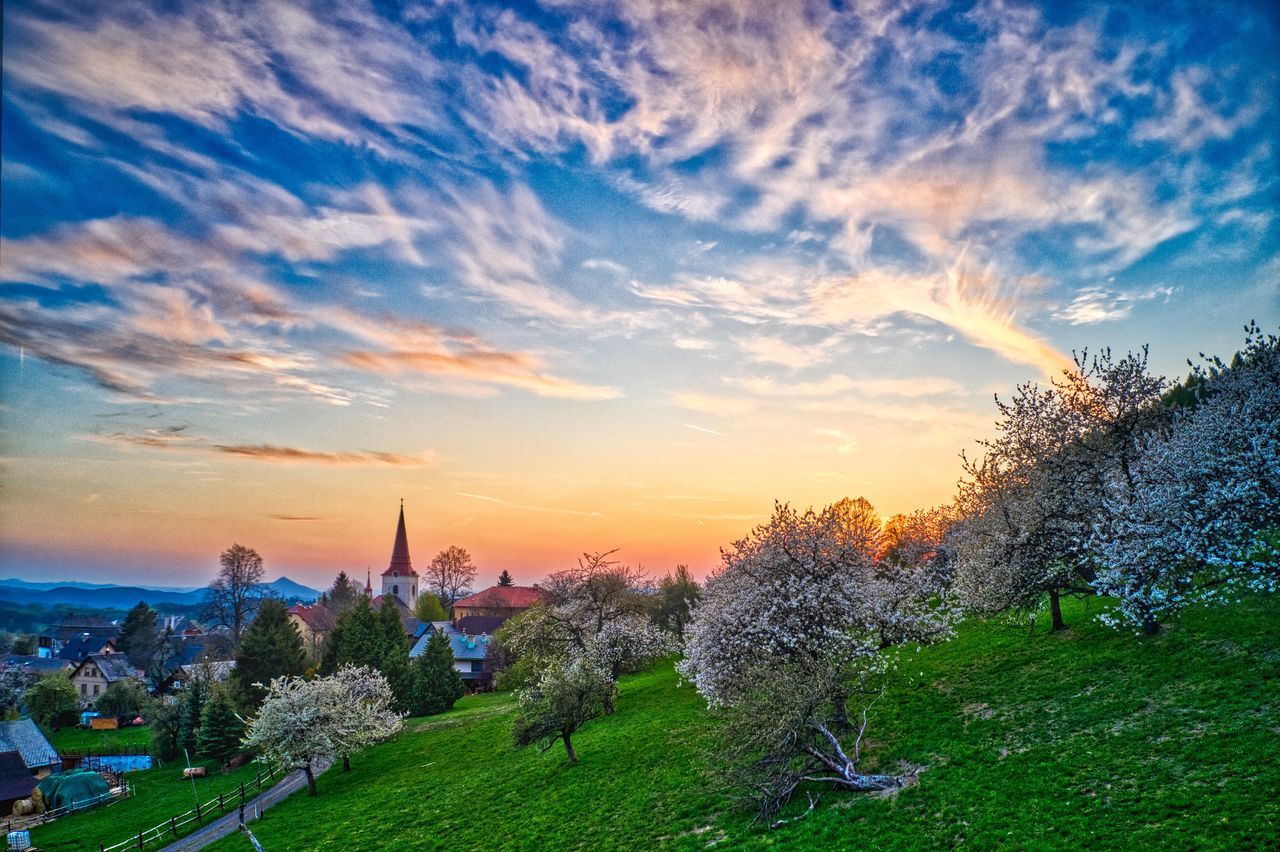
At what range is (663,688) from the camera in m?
43.0

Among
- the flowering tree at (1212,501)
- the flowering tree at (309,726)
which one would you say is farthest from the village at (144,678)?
the flowering tree at (1212,501)

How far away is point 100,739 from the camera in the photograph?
68000 mm

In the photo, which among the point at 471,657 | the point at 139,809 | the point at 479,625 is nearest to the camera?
the point at 139,809

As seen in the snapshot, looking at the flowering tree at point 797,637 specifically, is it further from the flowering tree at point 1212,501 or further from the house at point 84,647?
the house at point 84,647

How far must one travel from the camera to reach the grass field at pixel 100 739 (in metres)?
60.9

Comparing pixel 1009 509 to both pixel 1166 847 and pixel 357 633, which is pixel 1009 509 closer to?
pixel 1166 847

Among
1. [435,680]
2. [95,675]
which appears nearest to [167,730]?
[435,680]

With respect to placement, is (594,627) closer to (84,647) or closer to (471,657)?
(471,657)

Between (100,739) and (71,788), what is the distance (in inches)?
1283

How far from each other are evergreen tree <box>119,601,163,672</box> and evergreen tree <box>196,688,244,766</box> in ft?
259

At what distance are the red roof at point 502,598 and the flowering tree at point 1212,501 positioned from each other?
107220 millimetres

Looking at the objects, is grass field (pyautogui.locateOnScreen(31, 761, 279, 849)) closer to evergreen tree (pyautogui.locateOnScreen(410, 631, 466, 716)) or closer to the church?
evergreen tree (pyautogui.locateOnScreen(410, 631, 466, 716))

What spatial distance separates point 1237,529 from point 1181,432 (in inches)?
170

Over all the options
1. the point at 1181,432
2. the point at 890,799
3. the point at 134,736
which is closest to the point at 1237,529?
the point at 1181,432
